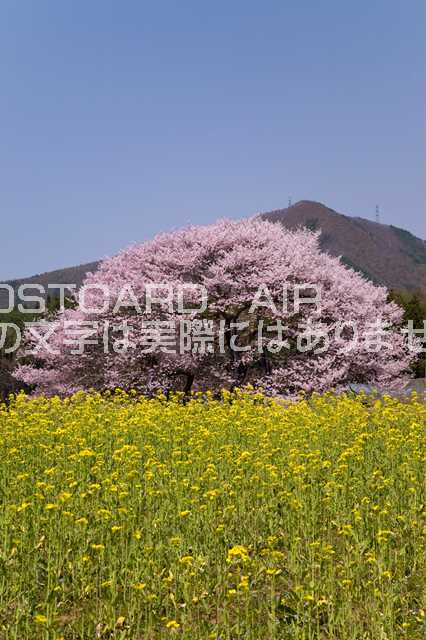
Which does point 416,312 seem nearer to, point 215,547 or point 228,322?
point 228,322

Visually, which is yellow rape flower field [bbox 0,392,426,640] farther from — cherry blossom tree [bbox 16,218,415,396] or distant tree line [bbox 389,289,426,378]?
distant tree line [bbox 389,289,426,378]

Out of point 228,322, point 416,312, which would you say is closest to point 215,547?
point 228,322

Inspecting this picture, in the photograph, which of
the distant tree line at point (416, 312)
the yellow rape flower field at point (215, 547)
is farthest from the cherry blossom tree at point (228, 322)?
the distant tree line at point (416, 312)

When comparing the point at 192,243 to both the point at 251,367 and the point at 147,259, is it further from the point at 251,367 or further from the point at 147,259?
the point at 251,367

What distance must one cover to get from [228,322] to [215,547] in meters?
15.1

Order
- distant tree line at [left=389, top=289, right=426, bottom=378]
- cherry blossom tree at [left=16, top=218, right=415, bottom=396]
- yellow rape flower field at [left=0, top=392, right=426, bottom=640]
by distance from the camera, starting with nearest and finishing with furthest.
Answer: yellow rape flower field at [left=0, top=392, right=426, bottom=640], cherry blossom tree at [left=16, top=218, right=415, bottom=396], distant tree line at [left=389, top=289, right=426, bottom=378]

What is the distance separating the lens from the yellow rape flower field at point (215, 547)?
553 centimetres

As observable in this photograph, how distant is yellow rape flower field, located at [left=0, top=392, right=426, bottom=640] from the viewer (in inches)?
218

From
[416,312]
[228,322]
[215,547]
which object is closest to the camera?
[215,547]

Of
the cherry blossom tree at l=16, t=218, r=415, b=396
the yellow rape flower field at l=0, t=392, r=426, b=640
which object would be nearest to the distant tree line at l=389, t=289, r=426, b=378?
the cherry blossom tree at l=16, t=218, r=415, b=396

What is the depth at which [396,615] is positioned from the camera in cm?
584

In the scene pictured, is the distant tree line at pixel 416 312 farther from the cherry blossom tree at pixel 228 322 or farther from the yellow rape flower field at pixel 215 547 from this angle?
the yellow rape flower field at pixel 215 547

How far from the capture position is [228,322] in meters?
21.5

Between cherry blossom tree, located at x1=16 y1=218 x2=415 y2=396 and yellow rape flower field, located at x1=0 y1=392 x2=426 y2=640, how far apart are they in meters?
10.6
